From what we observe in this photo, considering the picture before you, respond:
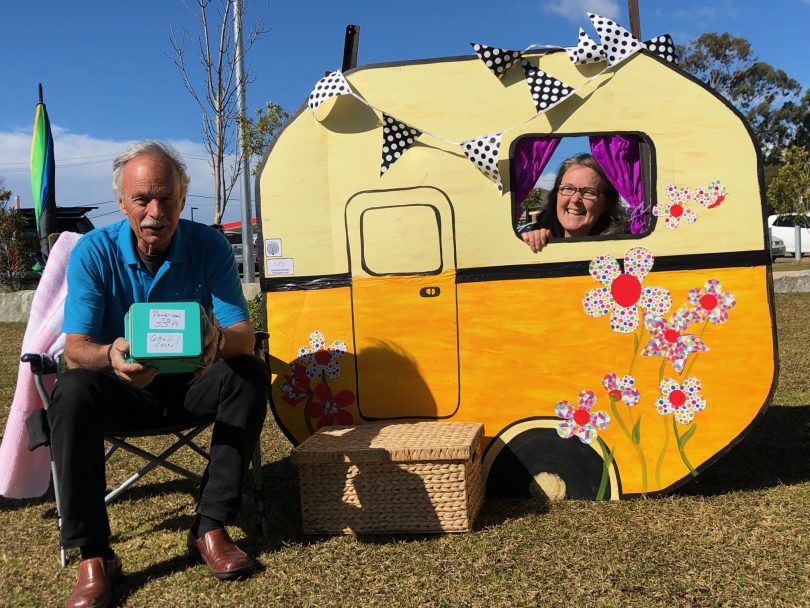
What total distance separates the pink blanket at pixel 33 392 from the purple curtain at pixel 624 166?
7.94 ft

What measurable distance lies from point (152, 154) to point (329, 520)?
5.07ft

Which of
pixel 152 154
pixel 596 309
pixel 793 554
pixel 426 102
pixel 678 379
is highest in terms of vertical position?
pixel 426 102

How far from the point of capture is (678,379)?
307cm

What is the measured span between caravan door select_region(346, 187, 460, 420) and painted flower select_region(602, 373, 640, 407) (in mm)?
643

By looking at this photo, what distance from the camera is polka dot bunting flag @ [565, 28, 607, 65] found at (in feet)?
9.78

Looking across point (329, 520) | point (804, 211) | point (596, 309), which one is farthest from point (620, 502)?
point (804, 211)

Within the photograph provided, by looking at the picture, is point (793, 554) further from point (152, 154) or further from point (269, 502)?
point (152, 154)

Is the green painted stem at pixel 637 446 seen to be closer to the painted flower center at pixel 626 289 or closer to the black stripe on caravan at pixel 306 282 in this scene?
the painted flower center at pixel 626 289

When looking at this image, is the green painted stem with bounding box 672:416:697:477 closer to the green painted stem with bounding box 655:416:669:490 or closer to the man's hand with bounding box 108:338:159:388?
the green painted stem with bounding box 655:416:669:490

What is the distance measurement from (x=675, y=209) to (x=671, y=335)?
52 cm

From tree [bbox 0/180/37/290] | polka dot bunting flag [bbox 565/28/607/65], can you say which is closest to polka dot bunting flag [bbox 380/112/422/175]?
polka dot bunting flag [bbox 565/28/607/65]

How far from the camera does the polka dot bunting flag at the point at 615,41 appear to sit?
296 centimetres

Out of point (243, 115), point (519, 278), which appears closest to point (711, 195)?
point (519, 278)

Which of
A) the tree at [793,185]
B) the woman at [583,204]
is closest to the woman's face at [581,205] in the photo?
the woman at [583,204]
